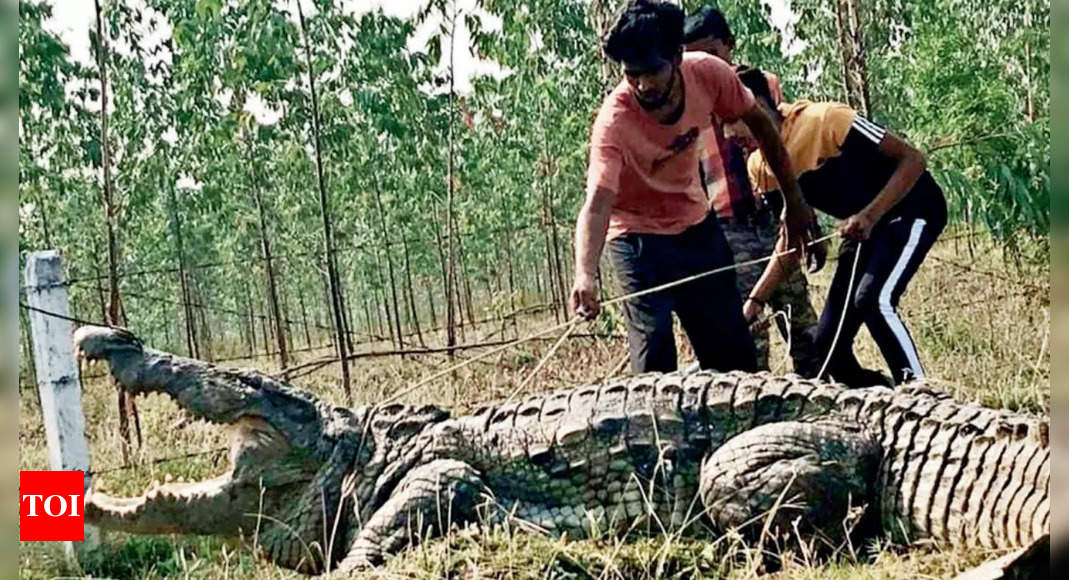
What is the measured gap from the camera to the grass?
3.46 meters

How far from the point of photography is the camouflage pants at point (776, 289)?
556 cm

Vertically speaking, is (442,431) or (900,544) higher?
(442,431)

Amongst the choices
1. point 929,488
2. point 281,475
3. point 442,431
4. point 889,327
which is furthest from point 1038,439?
point 281,475

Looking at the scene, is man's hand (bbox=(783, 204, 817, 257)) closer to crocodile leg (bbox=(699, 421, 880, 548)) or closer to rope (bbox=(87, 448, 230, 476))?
crocodile leg (bbox=(699, 421, 880, 548))

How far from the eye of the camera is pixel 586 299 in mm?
3811

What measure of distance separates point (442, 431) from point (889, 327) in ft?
6.43

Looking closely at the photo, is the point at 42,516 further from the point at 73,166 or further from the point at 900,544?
the point at 73,166

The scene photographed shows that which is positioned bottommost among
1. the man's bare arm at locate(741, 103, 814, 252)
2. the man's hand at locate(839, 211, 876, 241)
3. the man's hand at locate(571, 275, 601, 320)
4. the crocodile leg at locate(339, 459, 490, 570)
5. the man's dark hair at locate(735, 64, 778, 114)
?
the crocodile leg at locate(339, 459, 490, 570)

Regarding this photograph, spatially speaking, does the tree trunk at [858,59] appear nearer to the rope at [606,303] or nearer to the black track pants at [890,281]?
the black track pants at [890,281]

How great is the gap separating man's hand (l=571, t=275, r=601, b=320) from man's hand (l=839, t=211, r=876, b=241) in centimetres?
136

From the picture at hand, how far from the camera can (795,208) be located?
182 inches

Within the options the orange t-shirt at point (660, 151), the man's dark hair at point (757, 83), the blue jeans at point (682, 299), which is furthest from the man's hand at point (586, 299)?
the man's dark hair at point (757, 83)

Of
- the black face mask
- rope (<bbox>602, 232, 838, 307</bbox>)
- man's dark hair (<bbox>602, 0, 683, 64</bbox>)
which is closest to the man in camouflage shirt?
rope (<bbox>602, 232, 838, 307</bbox>)

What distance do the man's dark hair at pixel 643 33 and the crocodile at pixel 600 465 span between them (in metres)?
1.23
